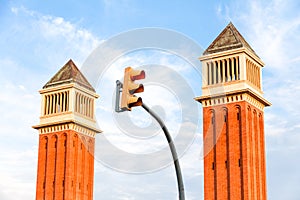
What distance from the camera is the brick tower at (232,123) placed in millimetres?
52312

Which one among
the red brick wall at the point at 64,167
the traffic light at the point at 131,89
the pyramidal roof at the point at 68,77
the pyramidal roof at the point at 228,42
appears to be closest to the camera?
the traffic light at the point at 131,89

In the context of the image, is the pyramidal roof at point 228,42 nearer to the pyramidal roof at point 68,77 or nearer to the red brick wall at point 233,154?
the red brick wall at point 233,154

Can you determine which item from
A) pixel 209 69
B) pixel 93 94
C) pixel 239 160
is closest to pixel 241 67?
pixel 209 69

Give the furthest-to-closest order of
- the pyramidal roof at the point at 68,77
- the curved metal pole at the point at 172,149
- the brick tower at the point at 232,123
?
the pyramidal roof at the point at 68,77
the brick tower at the point at 232,123
the curved metal pole at the point at 172,149

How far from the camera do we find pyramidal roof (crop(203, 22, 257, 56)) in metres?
56.1

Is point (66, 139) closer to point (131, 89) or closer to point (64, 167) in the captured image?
point (64, 167)

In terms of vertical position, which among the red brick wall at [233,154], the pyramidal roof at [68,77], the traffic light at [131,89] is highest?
the pyramidal roof at [68,77]

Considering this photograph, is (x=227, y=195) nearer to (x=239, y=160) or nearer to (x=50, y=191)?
(x=239, y=160)

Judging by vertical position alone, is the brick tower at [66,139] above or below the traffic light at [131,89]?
above

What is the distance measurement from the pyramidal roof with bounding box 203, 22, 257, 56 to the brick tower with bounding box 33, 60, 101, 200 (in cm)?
1579

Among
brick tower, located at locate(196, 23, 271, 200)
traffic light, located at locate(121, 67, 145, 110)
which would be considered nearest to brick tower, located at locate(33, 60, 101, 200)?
brick tower, located at locate(196, 23, 271, 200)

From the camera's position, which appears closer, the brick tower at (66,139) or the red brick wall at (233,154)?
the red brick wall at (233,154)

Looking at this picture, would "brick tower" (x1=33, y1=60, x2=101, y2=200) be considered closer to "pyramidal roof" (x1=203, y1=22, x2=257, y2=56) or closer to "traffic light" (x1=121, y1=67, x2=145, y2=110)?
"pyramidal roof" (x1=203, y1=22, x2=257, y2=56)

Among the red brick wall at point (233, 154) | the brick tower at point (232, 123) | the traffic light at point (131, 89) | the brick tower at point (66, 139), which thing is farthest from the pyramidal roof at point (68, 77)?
the traffic light at point (131, 89)
